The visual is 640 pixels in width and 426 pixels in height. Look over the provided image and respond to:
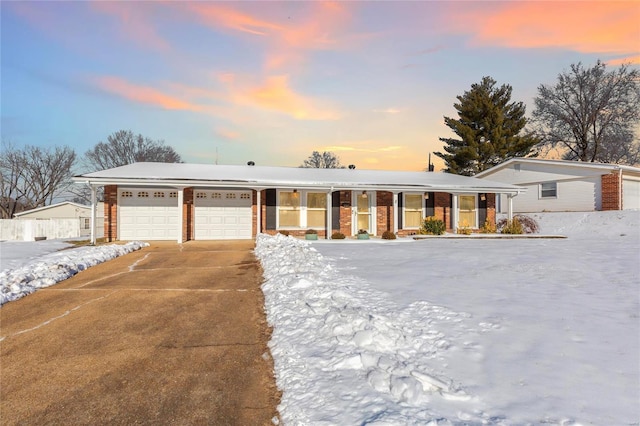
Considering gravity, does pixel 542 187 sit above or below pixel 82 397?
above

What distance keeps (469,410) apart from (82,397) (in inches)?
137

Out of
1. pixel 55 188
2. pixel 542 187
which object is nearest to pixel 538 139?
pixel 542 187

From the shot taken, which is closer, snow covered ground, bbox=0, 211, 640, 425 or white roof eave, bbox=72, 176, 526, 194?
snow covered ground, bbox=0, 211, 640, 425

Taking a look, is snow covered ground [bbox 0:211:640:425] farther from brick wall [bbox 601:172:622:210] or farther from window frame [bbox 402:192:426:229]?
brick wall [bbox 601:172:622:210]

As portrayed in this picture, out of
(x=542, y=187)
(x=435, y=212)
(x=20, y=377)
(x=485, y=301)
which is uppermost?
(x=542, y=187)

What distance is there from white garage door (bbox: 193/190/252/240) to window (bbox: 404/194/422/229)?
825cm

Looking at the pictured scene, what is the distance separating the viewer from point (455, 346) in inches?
148

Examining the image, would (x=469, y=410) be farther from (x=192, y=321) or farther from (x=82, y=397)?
(x=192, y=321)

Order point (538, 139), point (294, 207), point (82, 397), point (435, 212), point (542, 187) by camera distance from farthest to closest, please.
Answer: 1. point (538, 139)
2. point (542, 187)
3. point (435, 212)
4. point (294, 207)
5. point (82, 397)

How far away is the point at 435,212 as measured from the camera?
18.2 meters

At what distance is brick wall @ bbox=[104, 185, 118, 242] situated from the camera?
14.5 metres

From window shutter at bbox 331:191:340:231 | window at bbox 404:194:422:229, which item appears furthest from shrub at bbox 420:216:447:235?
window shutter at bbox 331:191:340:231

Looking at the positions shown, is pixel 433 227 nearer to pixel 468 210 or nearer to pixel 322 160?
pixel 468 210

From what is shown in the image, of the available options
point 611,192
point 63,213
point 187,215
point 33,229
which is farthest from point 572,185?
point 63,213
